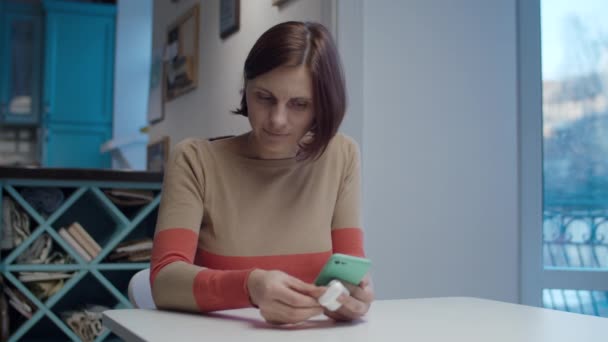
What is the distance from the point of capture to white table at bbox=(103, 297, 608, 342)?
100 cm

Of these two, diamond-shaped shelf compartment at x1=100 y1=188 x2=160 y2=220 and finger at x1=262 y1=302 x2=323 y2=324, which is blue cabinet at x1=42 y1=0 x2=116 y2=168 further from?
finger at x1=262 y1=302 x2=323 y2=324

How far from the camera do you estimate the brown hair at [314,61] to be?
1.34 metres

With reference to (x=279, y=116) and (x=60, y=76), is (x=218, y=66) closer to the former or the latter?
(x=279, y=116)

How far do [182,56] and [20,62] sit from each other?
2.86m

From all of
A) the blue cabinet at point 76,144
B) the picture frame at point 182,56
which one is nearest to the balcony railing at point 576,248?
the picture frame at point 182,56

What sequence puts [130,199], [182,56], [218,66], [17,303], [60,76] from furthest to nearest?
[60,76] → [182,56] → [218,66] → [130,199] → [17,303]

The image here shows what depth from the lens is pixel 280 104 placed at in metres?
1.34

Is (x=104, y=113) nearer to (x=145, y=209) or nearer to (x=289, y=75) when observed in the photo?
(x=145, y=209)

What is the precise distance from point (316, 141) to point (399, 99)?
90 cm

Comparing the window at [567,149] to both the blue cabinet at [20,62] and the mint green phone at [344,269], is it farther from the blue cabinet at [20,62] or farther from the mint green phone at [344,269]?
the blue cabinet at [20,62]

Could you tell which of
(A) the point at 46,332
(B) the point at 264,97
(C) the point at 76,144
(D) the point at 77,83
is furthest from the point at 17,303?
(D) the point at 77,83

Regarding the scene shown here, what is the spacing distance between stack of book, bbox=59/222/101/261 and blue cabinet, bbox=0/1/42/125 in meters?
3.85

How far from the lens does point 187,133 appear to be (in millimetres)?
4039

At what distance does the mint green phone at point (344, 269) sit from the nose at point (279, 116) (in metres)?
0.35
